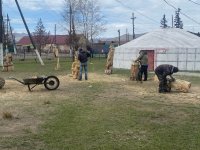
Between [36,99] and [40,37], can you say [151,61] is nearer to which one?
[36,99]

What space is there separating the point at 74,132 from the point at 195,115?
3.91 metres

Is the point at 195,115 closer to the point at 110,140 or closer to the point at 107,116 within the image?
the point at 107,116

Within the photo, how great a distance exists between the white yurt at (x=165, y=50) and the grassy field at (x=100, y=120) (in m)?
18.7

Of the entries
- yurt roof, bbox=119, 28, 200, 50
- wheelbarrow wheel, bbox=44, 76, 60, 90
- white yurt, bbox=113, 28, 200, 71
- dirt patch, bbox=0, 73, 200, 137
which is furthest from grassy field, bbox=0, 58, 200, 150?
yurt roof, bbox=119, 28, 200, 50

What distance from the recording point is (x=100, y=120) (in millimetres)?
11359

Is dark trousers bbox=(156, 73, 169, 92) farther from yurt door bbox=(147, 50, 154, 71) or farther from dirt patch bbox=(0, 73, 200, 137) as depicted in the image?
yurt door bbox=(147, 50, 154, 71)

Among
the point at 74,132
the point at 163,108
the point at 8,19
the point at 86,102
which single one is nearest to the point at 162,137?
the point at 74,132

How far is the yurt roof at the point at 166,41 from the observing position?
37.9 meters

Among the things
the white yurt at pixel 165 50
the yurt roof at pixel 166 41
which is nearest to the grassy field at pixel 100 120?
the white yurt at pixel 165 50

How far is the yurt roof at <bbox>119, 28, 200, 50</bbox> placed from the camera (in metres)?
37.9

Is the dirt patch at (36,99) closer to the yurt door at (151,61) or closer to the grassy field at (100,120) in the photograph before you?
the grassy field at (100,120)

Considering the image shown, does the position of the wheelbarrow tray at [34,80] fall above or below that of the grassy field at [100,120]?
above

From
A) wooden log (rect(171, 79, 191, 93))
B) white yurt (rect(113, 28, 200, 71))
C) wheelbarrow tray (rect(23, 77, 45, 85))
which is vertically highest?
white yurt (rect(113, 28, 200, 71))

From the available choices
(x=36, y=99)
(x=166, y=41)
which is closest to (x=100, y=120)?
(x=36, y=99)
